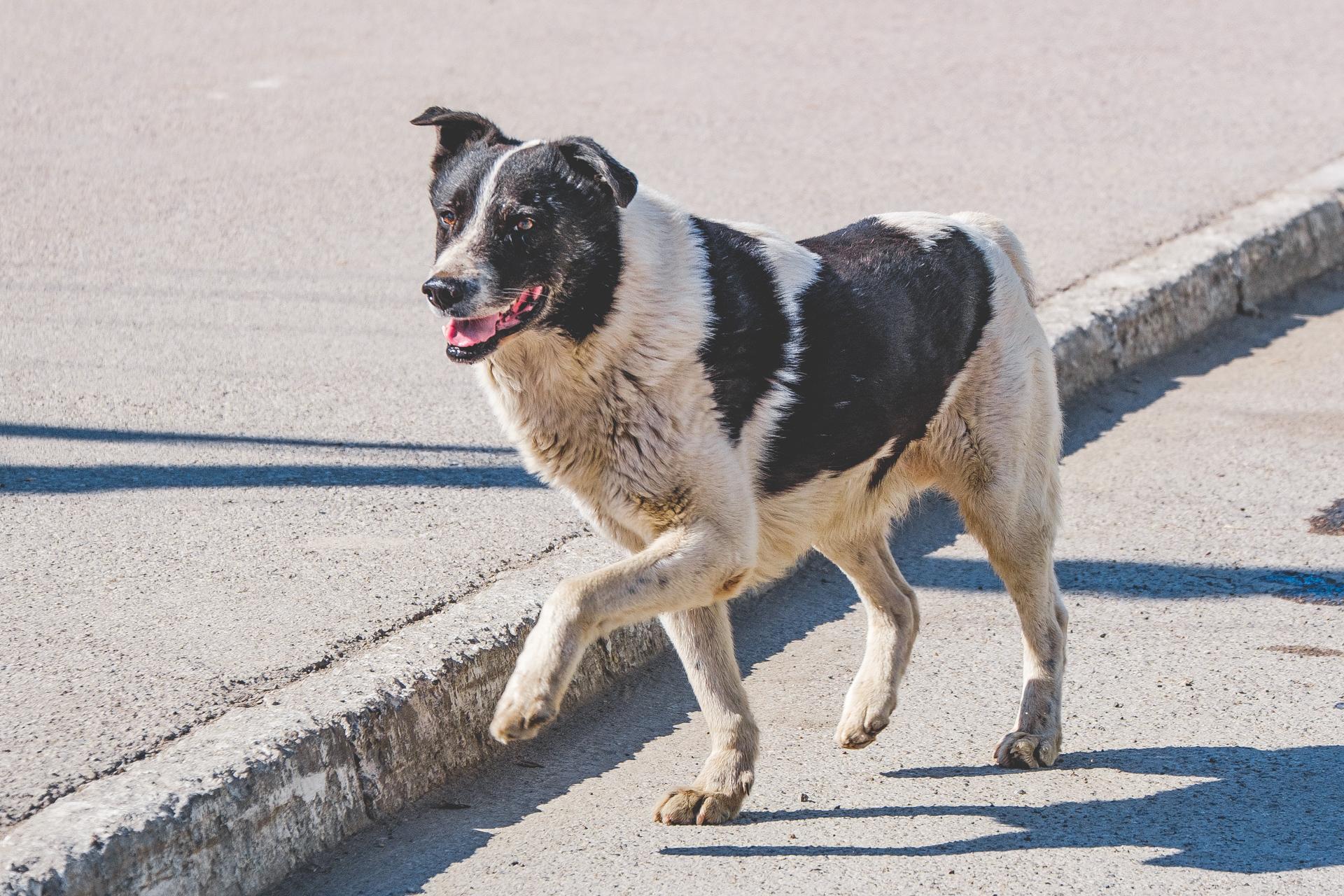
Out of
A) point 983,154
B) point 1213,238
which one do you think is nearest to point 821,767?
point 1213,238

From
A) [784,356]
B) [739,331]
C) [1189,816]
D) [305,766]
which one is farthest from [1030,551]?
[305,766]

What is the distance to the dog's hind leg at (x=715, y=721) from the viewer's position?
3.84m

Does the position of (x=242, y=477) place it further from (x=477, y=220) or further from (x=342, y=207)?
(x=342, y=207)

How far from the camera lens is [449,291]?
140 inches

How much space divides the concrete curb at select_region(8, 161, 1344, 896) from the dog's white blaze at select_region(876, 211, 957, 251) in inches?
49.5

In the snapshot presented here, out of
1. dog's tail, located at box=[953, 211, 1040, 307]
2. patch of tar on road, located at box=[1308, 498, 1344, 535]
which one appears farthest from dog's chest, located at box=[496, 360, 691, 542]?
patch of tar on road, located at box=[1308, 498, 1344, 535]

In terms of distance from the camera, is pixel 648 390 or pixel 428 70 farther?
pixel 428 70

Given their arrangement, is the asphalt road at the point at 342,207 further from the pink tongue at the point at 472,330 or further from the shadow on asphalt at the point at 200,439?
the pink tongue at the point at 472,330

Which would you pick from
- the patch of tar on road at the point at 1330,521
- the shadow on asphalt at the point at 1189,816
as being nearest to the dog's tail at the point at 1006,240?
the shadow on asphalt at the point at 1189,816

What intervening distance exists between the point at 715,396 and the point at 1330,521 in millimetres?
2816

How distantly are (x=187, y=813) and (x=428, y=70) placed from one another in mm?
8497

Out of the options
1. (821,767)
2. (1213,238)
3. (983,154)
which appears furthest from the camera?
(983,154)

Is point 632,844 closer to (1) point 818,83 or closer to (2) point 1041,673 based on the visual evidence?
(2) point 1041,673

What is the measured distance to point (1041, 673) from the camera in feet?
14.1
